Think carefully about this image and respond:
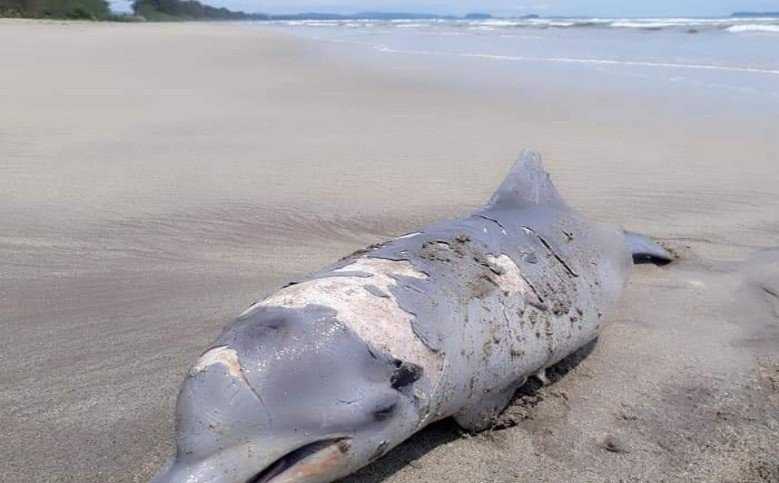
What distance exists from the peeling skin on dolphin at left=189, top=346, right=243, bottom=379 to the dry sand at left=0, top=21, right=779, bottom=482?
564 mm

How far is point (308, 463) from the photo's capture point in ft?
7.44

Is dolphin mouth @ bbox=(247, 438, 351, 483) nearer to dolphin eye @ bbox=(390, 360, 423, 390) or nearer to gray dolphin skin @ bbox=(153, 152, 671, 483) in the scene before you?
gray dolphin skin @ bbox=(153, 152, 671, 483)

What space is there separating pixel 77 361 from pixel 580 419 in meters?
2.01

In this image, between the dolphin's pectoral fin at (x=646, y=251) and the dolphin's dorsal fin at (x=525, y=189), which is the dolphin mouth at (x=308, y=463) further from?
the dolphin's pectoral fin at (x=646, y=251)

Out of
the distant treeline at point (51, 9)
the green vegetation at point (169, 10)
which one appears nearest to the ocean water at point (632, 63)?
the distant treeline at point (51, 9)

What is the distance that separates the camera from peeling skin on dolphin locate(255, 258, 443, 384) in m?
2.49

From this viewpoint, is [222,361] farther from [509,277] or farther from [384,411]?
[509,277]

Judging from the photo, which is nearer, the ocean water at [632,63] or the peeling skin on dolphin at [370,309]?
the peeling skin on dolphin at [370,309]

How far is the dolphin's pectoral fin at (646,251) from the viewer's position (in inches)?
181

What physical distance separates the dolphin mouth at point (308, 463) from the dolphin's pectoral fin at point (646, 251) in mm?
2697

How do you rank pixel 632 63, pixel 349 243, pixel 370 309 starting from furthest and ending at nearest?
1. pixel 632 63
2. pixel 349 243
3. pixel 370 309

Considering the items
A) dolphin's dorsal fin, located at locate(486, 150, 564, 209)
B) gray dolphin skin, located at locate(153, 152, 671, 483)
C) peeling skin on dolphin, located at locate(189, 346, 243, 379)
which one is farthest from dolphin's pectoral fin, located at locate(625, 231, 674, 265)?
peeling skin on dolphin, located at locate(189, 346, 243, 379)

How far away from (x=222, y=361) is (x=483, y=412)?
1.00 metres

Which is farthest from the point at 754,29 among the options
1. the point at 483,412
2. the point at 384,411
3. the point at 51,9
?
the point at 51,9
